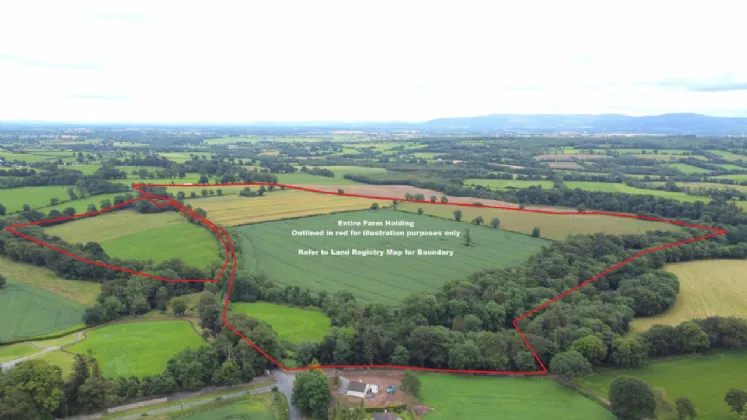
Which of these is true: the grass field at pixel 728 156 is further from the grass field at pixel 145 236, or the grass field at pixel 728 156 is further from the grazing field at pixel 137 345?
the grazing field at pixel 137 345

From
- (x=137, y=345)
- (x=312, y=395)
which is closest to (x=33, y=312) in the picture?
(x=137, y=345)

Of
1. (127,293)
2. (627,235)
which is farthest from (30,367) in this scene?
(627,235)

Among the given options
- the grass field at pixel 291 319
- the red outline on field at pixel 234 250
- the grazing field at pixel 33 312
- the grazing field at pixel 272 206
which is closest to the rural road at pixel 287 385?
the red outline on field at pixel 234 250

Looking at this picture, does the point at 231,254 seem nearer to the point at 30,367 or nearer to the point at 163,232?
the point at 163,232

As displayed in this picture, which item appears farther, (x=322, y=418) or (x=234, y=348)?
(x=234, y=348)

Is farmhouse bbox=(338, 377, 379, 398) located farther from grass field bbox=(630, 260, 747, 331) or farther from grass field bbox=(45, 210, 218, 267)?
grass field bbox=(45, 210, 218, 267)

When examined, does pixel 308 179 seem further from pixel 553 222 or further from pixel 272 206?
pixel 553 222

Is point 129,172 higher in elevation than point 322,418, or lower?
higher
